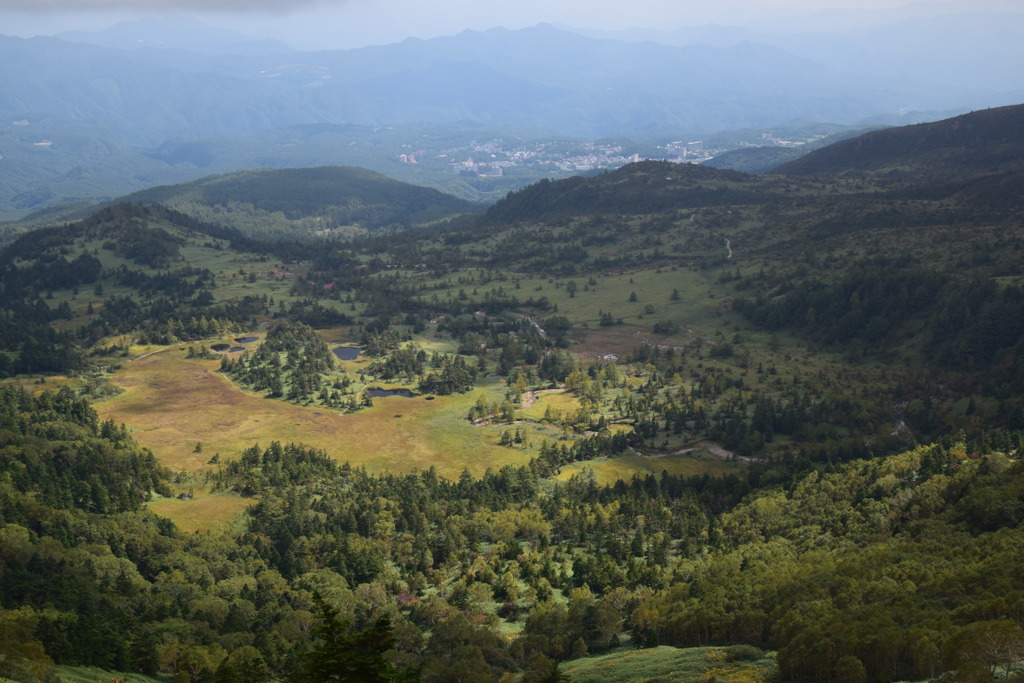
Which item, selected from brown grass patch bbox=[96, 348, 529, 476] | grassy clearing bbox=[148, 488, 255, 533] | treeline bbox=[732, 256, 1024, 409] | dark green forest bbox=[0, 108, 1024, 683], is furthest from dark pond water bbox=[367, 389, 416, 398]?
treeline bbox=[732, 256, 1024, 409]

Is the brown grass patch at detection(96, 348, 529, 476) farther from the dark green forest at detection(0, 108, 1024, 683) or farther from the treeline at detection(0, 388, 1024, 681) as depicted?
the treeline at detection(0, 388, 1024, 681)

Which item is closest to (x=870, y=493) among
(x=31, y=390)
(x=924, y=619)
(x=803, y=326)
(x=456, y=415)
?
(x=924, y=619)

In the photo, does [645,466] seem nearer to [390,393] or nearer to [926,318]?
[390,393]

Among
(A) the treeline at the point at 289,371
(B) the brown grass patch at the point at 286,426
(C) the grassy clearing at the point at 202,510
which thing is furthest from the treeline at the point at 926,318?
(C) the grassy clearing at the point at 202,510

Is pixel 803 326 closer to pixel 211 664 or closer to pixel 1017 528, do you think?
pixel 1017 528

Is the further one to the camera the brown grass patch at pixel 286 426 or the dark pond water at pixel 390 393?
the dark pond water at pixel 390 393

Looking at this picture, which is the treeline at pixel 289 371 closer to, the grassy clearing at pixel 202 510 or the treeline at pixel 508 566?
the treeline at pixel 508 566
